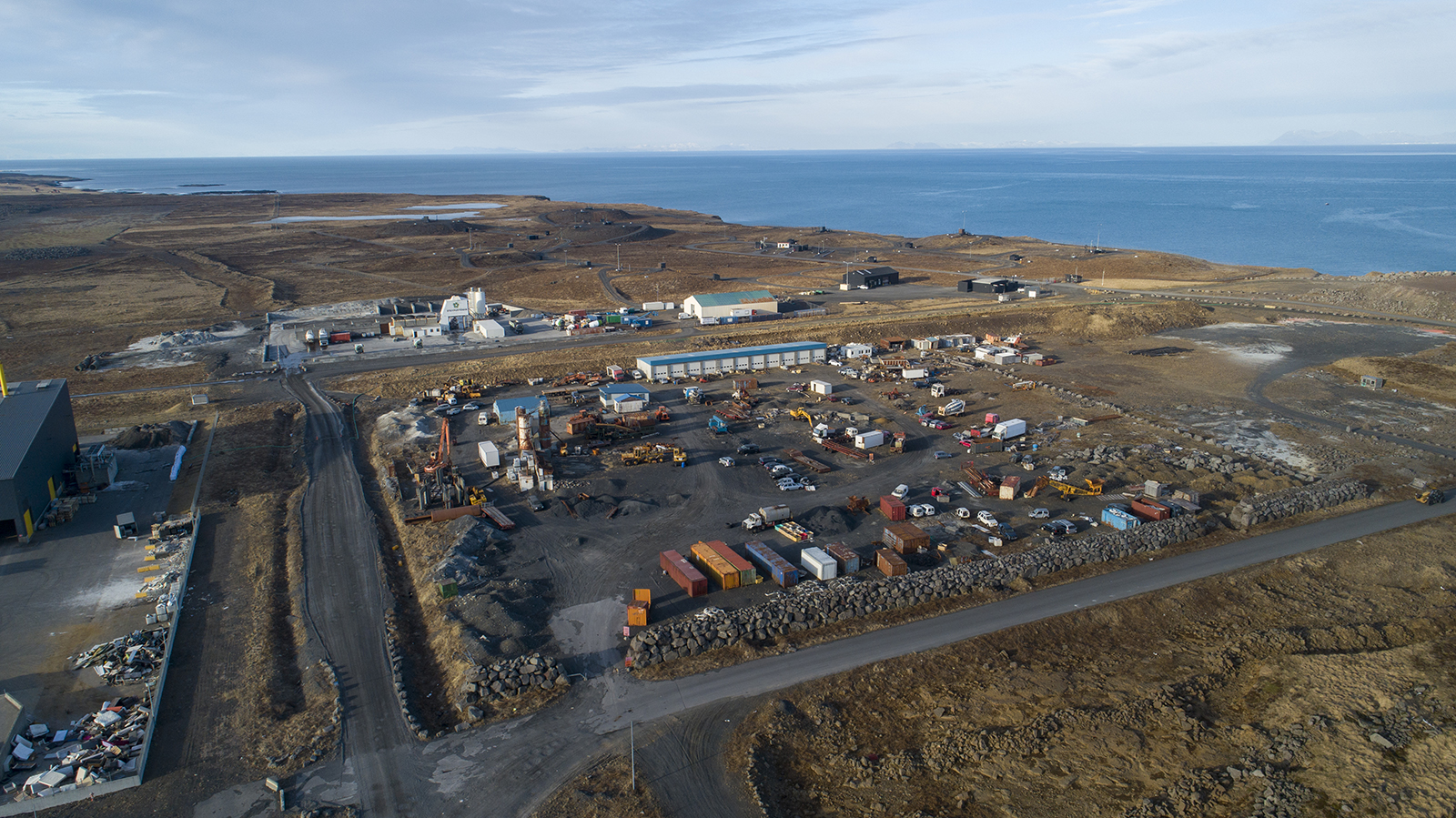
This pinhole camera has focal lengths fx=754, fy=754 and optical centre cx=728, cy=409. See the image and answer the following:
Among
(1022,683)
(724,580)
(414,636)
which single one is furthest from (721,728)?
(414,636)

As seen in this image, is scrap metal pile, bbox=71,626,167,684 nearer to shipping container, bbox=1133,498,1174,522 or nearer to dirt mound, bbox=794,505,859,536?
dirt mound, bbox=794,505,859,536

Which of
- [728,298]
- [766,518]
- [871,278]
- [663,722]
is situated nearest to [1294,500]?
[766,518]

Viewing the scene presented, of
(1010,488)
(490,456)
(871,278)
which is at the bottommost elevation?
(1010,488)

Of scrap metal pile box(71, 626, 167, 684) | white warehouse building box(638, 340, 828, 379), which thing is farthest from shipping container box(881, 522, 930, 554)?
white warehouse building box(638, 340, 828, 379)

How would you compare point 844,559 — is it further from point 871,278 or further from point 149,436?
point 871,278

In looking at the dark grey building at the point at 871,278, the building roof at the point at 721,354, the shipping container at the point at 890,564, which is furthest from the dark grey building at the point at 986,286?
the shipping container at the point at 890,564

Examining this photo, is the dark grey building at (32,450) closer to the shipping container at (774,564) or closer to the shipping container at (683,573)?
the shipping container at (683,573)

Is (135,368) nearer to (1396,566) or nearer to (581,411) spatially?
(581,411)
